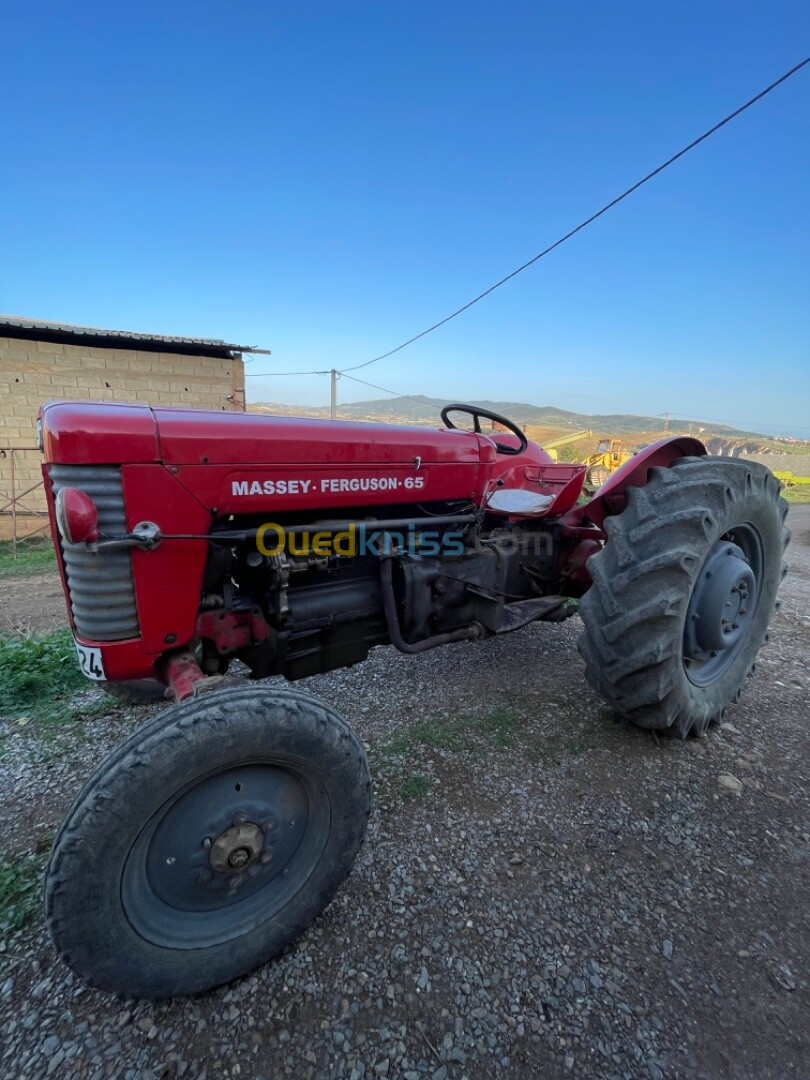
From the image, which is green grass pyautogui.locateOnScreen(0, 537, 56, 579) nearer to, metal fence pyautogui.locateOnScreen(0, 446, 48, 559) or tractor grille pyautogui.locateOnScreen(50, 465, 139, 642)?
metal fence pyautogui.locateOnScreen(0, 446, 48, 559)

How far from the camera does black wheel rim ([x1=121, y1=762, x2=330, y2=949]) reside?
1.36 m

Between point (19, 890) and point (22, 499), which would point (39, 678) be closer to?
point (19, 890)

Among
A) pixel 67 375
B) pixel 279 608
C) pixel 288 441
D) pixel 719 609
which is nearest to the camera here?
pixel 288 441

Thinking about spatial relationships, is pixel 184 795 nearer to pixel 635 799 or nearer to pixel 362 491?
pixel 362 491

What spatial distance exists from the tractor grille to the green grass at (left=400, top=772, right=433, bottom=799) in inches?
50.2

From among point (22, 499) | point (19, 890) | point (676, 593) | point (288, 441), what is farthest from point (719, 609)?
point (22, 499)

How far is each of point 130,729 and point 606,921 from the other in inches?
90.4

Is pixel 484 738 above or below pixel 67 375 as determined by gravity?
below

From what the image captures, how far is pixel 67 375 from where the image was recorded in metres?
8.26

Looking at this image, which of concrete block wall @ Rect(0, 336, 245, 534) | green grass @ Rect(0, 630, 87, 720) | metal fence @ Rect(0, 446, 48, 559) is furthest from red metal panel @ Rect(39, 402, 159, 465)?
metal fence @ Rect(0, 446, 48, 559)

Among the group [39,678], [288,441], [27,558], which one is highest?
[288,441]

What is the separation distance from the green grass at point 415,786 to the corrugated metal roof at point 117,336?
846 cm

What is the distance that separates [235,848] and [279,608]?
0.83 meters

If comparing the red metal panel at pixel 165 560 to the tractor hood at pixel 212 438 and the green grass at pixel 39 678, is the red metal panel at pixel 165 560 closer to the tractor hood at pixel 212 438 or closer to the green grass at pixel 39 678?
the tractor hood at pixel 212 438
